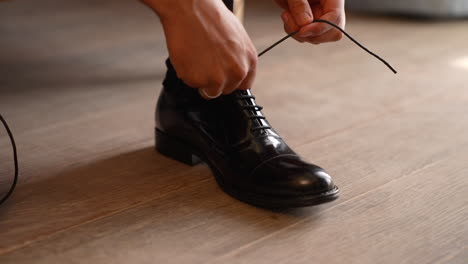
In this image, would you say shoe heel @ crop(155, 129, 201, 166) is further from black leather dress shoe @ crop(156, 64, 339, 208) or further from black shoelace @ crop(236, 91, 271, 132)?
black shoelace @ crop(236, 91, 271, 132)

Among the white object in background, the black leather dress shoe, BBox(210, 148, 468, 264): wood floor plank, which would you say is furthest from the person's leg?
the white object in background

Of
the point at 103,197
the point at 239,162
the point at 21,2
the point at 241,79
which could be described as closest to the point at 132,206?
the point at 103,197

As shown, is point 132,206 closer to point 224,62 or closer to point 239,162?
point 239,162

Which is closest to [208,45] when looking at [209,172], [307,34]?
[307,34]

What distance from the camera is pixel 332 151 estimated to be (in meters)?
1.13

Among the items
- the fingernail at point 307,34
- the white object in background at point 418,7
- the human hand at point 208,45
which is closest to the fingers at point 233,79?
the human hand at point 208,45

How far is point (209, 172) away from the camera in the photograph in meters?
1.05

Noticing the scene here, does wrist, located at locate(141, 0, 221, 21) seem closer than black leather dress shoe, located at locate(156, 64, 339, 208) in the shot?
Yes

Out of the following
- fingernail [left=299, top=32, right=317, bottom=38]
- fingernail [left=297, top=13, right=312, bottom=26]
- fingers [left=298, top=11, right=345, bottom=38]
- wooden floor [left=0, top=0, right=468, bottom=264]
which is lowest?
wooden floor [left=0, top=0, right=468, bottom=264]

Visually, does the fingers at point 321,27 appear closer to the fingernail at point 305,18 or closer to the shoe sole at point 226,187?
the fingernail at point 305,18

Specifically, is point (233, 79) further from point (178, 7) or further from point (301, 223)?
point (301, 223)

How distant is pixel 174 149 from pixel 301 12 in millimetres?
321

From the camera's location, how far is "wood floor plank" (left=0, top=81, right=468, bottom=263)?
2.63ft

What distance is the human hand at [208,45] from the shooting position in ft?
2.52
